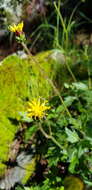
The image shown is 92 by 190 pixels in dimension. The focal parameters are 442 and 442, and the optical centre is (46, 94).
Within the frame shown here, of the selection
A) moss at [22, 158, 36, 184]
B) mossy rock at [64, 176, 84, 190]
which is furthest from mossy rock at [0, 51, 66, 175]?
mossy rock at [64, 176, 84, 190]

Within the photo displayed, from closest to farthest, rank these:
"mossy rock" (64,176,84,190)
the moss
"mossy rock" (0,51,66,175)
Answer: "mossy rock" (64,176,84,190) < the moss < "mossy rock" (0,51,66,175)

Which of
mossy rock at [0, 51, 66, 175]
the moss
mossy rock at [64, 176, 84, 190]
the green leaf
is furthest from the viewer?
mossy rock at [0, 51, 66, 175]

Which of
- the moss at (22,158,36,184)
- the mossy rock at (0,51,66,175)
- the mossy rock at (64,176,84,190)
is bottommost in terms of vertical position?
the moss at (22,158,36,184)

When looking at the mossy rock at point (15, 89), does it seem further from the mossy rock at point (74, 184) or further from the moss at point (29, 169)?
the mossy rock at point (74, 184)

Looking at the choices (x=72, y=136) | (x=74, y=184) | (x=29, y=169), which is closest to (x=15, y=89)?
(x=29, y=169)

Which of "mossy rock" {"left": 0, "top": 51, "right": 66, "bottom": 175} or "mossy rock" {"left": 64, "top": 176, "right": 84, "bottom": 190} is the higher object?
"mossy rock" {"left": 0, "top": 51, "right": 66, "bottom": 175}

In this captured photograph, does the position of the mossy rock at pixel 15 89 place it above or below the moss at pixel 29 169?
above

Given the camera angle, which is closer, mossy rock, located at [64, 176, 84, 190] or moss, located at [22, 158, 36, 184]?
mossy rock, located at [64, 176, 84, 190]

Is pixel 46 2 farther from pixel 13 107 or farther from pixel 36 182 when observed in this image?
pixel 36 182

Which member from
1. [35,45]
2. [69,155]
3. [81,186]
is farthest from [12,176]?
[35,45]

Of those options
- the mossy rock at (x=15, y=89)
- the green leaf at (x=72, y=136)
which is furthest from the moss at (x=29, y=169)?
the green leaf at (x=72, y=136)

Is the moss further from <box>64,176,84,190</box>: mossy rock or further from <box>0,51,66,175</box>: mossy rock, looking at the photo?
<box>64,176,84,190</box>: mossy rock
